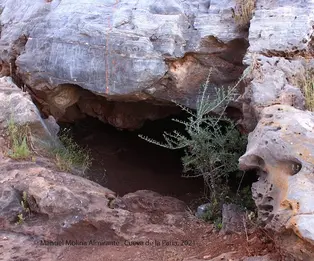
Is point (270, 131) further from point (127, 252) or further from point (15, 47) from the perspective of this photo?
point (15, 47)

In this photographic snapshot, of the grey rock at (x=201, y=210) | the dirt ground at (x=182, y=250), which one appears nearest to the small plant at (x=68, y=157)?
the dirt ground at (x=182, y=250)

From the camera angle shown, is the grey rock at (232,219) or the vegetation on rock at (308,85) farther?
the vegetation on rock at (308,85)

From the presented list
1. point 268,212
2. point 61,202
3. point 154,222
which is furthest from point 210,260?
point 61,202

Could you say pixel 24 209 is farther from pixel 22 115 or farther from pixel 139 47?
pixel 139 47

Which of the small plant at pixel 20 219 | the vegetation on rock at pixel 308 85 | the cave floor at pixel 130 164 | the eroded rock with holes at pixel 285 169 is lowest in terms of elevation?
the cave floor at pixel 130 164

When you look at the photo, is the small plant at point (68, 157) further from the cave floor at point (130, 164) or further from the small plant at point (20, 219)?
the small plant at point (20, 219)

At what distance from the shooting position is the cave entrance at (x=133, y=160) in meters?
6.86

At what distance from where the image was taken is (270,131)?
3.65m

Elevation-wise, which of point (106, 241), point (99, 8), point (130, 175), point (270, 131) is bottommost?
point (130, 175)

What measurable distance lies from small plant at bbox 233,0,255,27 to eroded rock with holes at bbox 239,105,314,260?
185cm

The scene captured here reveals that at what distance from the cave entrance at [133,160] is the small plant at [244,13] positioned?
7.69 feet

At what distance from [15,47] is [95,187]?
2.95 m

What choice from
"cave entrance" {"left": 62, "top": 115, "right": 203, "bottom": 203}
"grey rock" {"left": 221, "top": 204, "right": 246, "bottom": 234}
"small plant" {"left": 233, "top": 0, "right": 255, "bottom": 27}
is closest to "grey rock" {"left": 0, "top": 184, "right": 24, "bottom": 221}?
"cave entrance" {"left": 62, "top": 115, "right": 203, "bottom": 203}

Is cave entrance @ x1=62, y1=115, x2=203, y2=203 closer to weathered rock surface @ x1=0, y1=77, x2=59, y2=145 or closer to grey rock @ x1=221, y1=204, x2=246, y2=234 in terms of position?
weathered rock surface @ x1=0, y1=77, x2=59, y2=145
